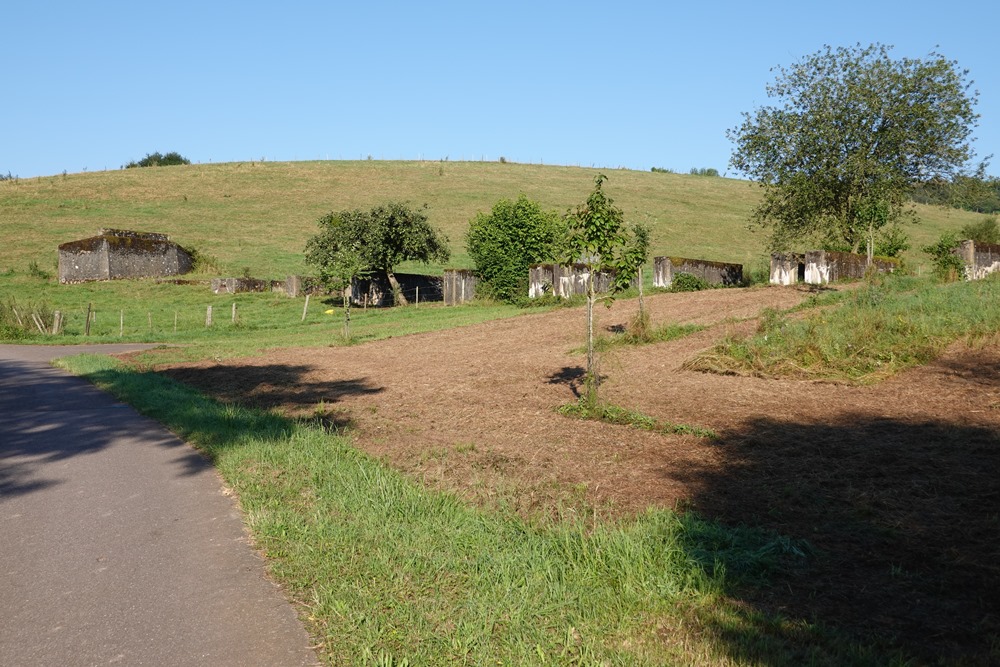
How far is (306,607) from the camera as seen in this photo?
4719mm

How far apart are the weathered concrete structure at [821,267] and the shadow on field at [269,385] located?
53.0ft

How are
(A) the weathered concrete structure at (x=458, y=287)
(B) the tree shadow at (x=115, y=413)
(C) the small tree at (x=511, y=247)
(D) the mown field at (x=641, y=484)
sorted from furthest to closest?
(A) the weathered concrete structure at (x=458, y=287) → (C) the small tree at (x=511, y=247) → (B) the tree shadow at (x=115, y=413) → (D) the mown field at (x=641, y=484)

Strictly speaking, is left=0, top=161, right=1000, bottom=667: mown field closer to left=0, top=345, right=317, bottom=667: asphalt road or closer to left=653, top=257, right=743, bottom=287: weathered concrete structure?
left=0, top=345, right=317, bottom=667: asphalt road

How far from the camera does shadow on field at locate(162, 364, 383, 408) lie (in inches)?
537

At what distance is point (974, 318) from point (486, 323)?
15863mm

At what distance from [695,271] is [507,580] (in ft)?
88.3

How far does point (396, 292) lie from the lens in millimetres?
42250

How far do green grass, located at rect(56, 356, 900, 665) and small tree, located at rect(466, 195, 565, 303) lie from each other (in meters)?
31.9

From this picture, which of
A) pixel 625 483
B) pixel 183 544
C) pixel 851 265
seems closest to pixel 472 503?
pixel 625 483

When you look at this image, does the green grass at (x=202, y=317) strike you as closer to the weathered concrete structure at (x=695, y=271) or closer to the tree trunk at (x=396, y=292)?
the tree trunk at (x=396, y=292)

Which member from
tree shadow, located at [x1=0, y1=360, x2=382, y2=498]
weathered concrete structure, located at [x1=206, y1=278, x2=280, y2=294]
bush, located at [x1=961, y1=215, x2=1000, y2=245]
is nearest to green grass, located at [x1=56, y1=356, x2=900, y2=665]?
tree shadow, located at [x1=0, y1=360, x2=382, y2=498]

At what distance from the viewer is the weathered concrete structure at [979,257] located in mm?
23109

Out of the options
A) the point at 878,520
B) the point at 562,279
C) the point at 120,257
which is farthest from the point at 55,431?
the point at 120,257

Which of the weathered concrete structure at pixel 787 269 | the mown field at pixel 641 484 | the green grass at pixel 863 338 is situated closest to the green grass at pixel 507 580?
the mown field at pixel 641 484
